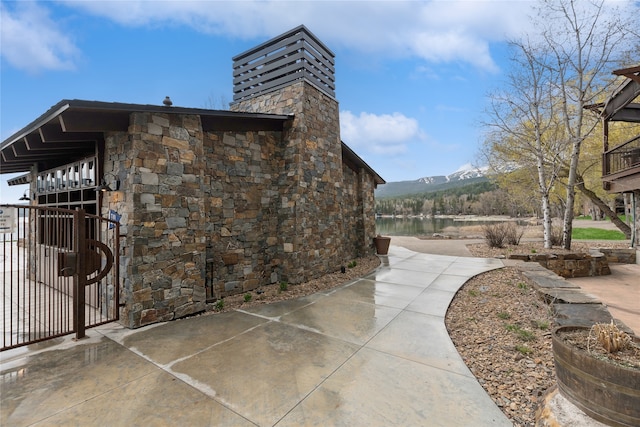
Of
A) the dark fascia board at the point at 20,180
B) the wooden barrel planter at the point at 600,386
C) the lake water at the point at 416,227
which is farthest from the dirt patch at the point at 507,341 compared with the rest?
the lake water at the point at 416,227

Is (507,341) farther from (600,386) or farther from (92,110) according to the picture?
(92,110)

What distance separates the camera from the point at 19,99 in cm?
811

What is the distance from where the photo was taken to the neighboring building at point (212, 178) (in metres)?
4.09

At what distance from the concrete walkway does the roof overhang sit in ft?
10.3

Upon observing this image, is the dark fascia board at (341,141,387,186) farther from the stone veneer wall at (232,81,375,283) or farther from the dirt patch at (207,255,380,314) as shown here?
the dirt patch at (207,255,380,314)

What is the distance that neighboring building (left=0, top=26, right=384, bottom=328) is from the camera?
409cm

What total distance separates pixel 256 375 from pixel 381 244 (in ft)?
26.5

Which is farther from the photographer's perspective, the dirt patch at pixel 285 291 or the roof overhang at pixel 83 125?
the dirt patch at pixel 285 291

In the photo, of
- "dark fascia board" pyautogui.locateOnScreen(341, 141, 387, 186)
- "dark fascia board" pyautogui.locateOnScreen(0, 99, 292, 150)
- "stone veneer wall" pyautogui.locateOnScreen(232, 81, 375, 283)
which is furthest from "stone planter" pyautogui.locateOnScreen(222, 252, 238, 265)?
"dark fascia board" pyautogui.locateOnScreen(341, 141, 387, 186)

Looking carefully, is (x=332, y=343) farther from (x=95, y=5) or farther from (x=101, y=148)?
(x=95, y=5)

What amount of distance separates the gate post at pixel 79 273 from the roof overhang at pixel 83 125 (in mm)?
1326

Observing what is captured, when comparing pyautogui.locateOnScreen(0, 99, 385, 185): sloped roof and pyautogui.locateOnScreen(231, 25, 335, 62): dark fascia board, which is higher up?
pyautogui.locateOnScreen(231, 25, 335, 62): dark fascia board

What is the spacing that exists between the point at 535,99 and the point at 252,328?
13.5 metres

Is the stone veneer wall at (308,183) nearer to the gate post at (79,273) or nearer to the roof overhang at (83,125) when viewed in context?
the roof overhang at (83,125)
